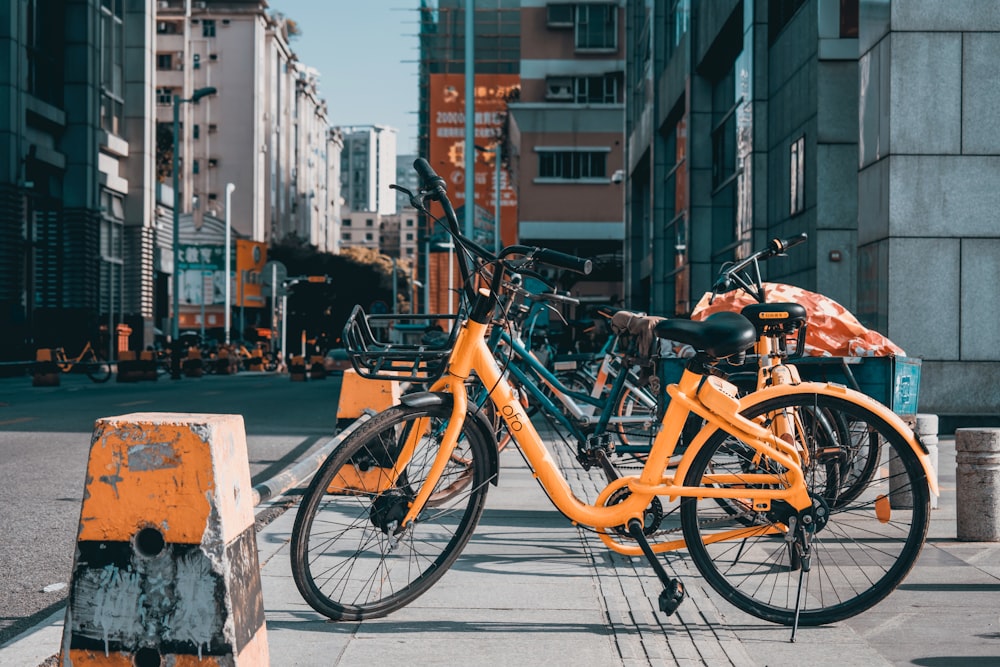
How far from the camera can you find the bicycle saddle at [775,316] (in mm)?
4766

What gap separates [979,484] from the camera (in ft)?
19.6

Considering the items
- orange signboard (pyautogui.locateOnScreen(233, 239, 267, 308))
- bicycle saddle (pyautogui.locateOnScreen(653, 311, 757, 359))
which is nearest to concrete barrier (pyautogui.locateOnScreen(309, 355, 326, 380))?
bicycle saddle (pyautogui.locateOnScreen(653, 311, 757, 359))

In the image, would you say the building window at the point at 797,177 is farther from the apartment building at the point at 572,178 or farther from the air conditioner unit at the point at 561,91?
the air conditioner unit at the point at 561,91

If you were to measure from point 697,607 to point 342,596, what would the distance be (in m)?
1.42

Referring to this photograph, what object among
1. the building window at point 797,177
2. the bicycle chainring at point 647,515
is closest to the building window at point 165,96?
the building window at point 797,177

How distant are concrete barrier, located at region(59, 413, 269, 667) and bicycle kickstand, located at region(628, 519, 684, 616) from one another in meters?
1.55

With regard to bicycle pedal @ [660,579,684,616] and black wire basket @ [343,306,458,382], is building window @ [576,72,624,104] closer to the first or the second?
black wire basket @ [343,306,458,382]

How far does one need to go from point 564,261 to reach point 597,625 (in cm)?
138

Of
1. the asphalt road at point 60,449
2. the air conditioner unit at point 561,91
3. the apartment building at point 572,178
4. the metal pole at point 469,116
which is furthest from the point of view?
the air conditioner unit at point 561,91

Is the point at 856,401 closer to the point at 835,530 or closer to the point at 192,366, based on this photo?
the point at 835,530

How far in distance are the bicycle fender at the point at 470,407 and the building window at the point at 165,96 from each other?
96322 millimetres

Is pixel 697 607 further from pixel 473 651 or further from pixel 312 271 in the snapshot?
pixel 312 271

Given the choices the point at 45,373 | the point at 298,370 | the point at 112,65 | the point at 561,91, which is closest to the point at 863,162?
the point at 45,373

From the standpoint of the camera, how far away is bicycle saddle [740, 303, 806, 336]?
4.77 meters
